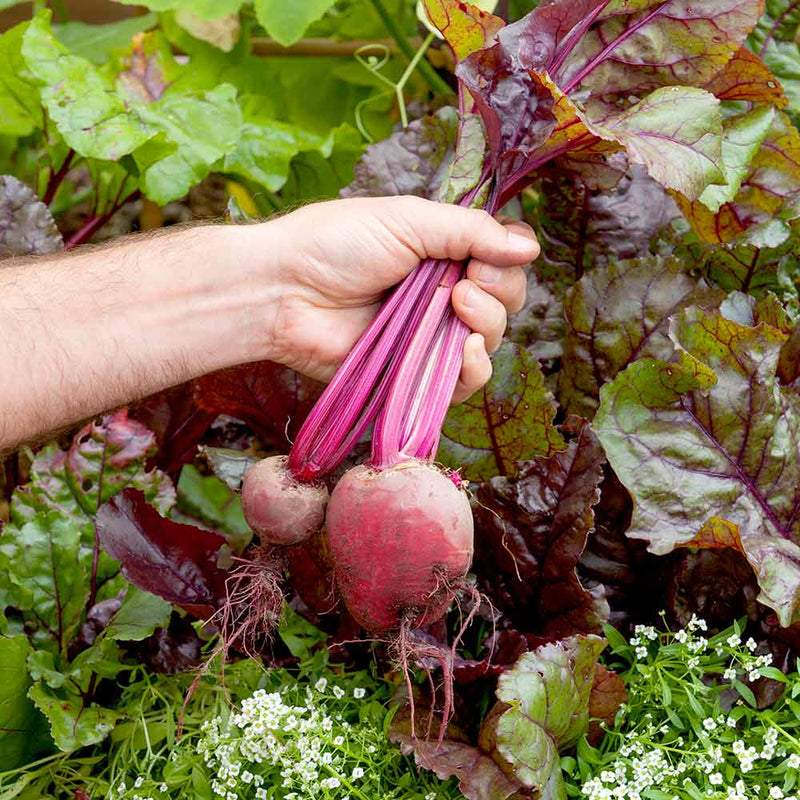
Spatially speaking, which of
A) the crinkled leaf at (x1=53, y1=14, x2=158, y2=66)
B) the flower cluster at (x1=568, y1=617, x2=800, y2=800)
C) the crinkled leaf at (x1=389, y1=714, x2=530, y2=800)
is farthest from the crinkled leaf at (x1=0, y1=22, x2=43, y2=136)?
the flower cluster at (x1=568, y1=617, x2=800, y2=800)

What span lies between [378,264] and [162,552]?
430mm

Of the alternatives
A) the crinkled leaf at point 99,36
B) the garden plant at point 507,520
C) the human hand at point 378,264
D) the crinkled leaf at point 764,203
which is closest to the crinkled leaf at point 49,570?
the garden plant at point 507,520

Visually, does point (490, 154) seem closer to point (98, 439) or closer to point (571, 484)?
point (571, 484)

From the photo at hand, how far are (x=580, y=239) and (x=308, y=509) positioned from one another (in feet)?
2.11

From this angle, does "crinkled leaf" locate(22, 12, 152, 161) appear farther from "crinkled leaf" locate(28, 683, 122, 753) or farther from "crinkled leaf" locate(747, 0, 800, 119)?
"crinkled leaf" locate(747, 0, 800, 119)

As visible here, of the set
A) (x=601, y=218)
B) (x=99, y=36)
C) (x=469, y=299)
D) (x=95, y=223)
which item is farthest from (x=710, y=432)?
(x=99, y=36)

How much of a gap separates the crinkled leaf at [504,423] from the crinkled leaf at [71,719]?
1.76 feet

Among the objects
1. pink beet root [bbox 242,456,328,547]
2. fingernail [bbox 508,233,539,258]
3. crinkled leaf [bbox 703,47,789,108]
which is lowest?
pink beet root [bbox 242,456,328,547]

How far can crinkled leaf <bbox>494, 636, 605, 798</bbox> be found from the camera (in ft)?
2.86

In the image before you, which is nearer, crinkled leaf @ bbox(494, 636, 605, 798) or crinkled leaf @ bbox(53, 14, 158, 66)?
crinkled leaf @ bbox(494, 636, 605, 798)

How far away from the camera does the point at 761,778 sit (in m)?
0.96

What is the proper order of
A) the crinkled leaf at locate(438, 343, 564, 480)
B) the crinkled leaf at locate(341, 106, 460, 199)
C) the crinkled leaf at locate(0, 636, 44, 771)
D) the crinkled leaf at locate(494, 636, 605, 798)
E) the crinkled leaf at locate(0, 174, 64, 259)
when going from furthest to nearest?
1. the crinkled leaf at locate(0, 174, 64, 259)
2. the crinkled leaf at locate(341, 106, 460, 199)
3. the crinkled leaf at locate(438, 343, 564, 480)
4. the crinkled leaf at locate(0, 636, 44, 771)
5. the crinkled leaf at locate(494, 636, 605, 798)

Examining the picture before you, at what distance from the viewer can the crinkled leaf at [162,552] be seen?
1.06m

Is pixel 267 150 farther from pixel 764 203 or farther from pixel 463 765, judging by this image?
pixel 463 765
